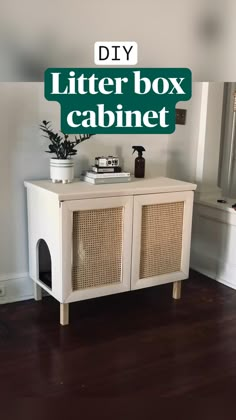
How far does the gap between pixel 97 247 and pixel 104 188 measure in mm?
274

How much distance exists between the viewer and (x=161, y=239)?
223 centimetres

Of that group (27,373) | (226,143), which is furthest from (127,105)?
(226,143)

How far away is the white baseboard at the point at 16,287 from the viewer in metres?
2.31

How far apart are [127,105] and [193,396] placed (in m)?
1.33

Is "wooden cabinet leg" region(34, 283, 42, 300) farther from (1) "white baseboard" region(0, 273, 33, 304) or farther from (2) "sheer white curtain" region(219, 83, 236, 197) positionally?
(2) "sheer white curtain" region(219, 83, 236, 197)

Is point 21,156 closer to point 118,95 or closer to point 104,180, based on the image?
point 104,180

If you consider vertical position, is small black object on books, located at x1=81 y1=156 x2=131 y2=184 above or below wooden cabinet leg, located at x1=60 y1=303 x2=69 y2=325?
above

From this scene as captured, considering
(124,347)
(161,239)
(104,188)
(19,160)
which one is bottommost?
(124,347)

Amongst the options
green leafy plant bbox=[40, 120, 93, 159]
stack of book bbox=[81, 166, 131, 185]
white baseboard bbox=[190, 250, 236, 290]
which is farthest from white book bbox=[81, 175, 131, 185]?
white baseboard bbox=[190, 250, 236, 290]

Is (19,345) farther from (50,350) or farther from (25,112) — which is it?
(25,112)

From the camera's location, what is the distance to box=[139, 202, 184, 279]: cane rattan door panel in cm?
218

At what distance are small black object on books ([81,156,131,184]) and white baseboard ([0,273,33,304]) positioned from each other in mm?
625

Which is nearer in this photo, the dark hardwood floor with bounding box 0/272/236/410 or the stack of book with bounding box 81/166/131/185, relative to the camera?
the dark hardwood floor with bounding box 0/272/236/410

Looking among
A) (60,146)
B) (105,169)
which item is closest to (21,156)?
(60,146)
